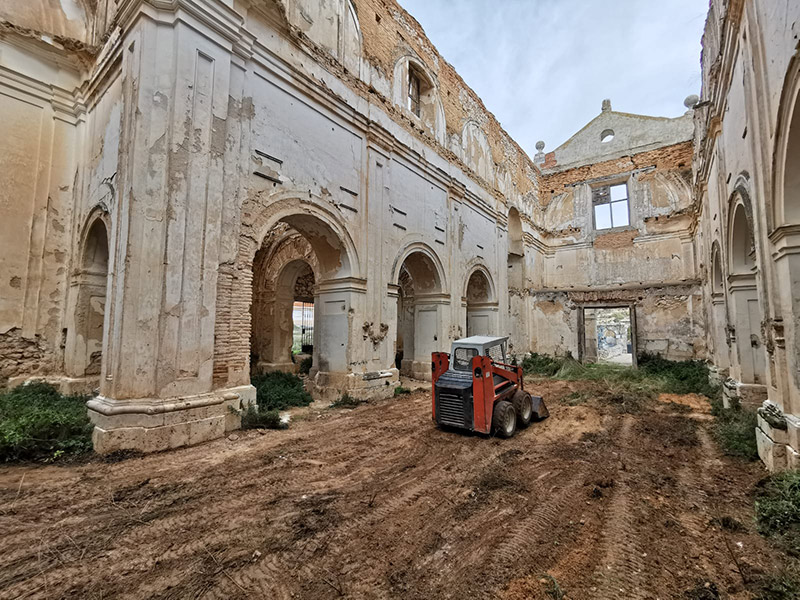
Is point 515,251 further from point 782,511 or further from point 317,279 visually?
point 782,511

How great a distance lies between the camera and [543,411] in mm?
7496

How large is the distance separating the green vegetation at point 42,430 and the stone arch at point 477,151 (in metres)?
13.6

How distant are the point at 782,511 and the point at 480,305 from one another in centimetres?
1286

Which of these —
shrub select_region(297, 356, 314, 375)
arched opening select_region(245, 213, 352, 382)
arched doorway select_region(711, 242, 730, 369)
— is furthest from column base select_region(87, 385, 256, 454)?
arched doorway select_region(711, 242, 730, 369)

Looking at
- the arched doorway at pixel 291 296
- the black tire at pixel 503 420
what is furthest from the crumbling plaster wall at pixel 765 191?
the arched doorway at pixel 291 296

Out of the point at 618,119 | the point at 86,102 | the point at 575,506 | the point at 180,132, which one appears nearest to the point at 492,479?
the point at 575,506

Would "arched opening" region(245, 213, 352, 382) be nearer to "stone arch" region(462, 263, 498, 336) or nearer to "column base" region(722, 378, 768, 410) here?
"stone arch" region(462, 263, 498, 336)

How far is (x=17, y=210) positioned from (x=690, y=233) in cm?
2182

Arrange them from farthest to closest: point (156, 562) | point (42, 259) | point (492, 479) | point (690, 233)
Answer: point (690, 233), point (42, 259), point (492, 479), point (156, 562)

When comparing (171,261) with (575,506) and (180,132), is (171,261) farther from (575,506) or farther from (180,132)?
(575,506)

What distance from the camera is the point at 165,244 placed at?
5.66 metres

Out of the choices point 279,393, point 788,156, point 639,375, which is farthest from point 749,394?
point 279,393

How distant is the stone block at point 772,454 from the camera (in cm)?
415

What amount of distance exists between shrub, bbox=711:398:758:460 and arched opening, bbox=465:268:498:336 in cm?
897
